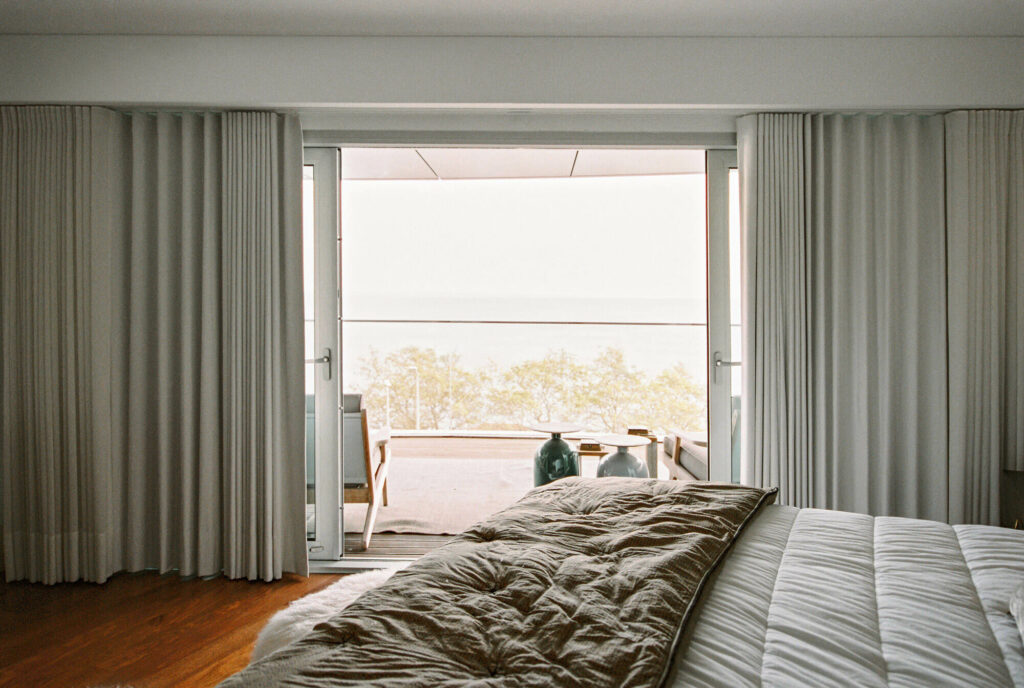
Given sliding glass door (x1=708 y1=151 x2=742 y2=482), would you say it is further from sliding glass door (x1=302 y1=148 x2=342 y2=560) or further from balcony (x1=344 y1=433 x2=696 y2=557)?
sliding glass door (x1=302 y1=148 x2=342 y2=560)

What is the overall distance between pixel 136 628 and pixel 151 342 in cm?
134

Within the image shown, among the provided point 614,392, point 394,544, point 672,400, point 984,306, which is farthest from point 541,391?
point 984,306

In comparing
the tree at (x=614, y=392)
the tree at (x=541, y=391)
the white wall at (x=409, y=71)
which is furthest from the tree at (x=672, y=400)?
the white wall at (x=409, y=71)

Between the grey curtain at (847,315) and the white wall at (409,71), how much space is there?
0.26 metres

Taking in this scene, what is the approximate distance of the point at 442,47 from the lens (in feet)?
10.7

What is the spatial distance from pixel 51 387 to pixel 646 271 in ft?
23.7

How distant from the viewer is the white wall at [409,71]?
3242 mm

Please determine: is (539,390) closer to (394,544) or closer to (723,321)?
(394,544)

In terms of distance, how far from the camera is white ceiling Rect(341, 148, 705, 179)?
3.91 metres

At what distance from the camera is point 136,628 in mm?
2781

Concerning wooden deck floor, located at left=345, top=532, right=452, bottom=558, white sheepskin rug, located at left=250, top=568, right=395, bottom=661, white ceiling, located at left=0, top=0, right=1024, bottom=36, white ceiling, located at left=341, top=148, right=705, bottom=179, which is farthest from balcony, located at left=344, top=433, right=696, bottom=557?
white ceiling, located at left=0, top=0, right=1024, bottom=36

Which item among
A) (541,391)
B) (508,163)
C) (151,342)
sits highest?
(508,163)

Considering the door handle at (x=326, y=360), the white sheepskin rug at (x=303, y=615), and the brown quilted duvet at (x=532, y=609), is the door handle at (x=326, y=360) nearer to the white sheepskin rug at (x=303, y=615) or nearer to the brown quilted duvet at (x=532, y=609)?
the white sheepskin rug at (x=303, y=615)

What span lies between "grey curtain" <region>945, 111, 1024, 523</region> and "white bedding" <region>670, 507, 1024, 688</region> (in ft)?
5.54
